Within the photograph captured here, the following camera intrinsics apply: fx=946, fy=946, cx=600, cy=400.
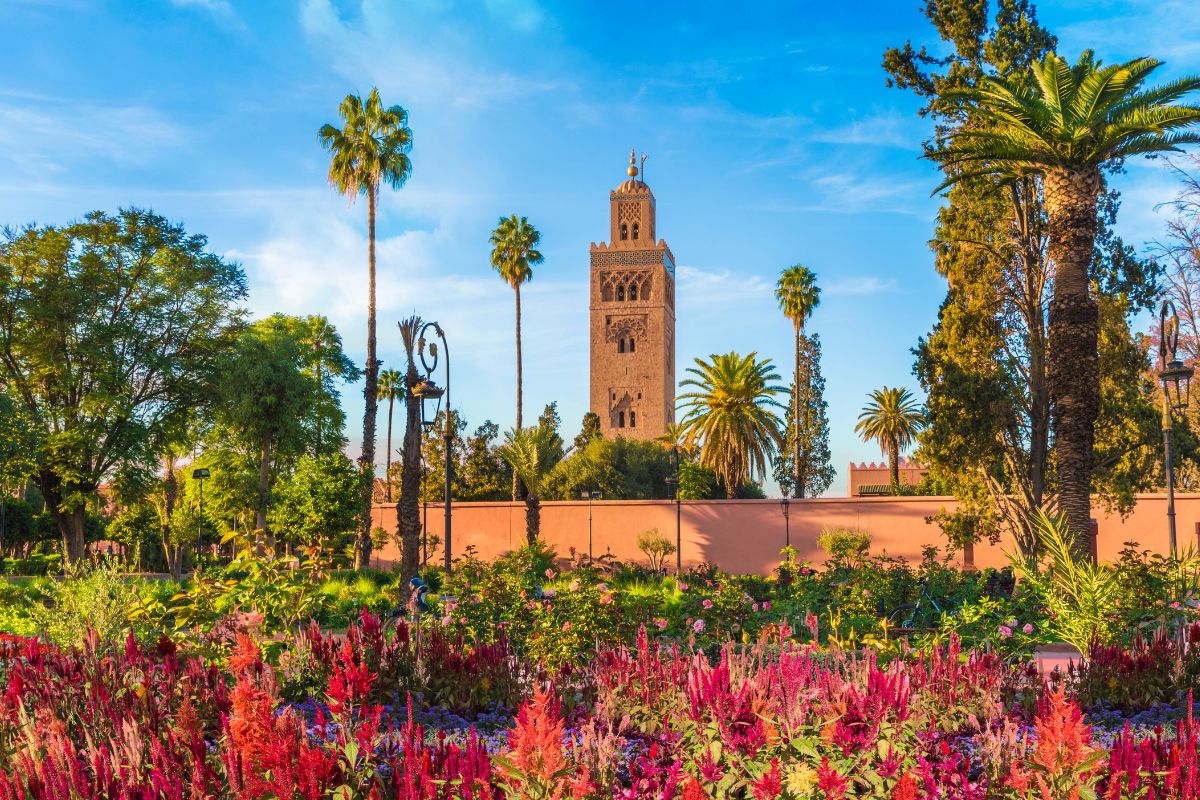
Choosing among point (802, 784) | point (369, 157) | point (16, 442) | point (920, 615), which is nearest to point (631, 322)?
point (369, 157)

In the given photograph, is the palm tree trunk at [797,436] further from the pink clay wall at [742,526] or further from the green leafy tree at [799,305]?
the pink clay wall at [742,526]

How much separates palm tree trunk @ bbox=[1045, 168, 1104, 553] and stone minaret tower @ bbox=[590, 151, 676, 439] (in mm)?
51060

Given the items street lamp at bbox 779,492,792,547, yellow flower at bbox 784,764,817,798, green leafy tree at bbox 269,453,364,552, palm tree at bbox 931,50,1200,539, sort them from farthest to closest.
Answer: street lamp at bbox 779,492,792,547 → green leafy tree at bbox 269,453,364,552 → palm tree at bbox 931,50,1200,539 → yellow flower at bbox 784,764,817,798

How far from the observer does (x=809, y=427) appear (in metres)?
46.3

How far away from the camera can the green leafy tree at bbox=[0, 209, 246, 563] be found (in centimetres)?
2886

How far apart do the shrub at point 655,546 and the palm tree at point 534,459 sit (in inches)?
136

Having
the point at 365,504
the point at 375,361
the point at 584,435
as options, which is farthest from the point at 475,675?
the point at 584,435

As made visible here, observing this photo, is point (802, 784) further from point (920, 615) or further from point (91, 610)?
point (920, 615)

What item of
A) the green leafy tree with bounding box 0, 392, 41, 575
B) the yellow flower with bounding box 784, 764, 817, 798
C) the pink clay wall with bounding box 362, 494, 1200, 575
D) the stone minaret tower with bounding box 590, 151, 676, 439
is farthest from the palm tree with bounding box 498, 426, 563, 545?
the stone minaret tower with bounding box 590, 151, 676, 439

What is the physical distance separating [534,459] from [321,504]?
6877 millimetres

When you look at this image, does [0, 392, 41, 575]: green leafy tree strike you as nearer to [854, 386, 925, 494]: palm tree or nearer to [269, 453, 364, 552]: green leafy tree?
[269, 453, 364, 552]: green leafy tree

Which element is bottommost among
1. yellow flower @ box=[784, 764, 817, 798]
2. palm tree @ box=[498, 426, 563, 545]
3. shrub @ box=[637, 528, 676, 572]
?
shrub @ box=[637, 528, 676, 572]

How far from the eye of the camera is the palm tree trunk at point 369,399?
31.3 meters

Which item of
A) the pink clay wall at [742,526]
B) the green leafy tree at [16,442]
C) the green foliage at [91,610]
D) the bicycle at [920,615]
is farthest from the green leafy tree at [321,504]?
the bicycle at [920,615]
